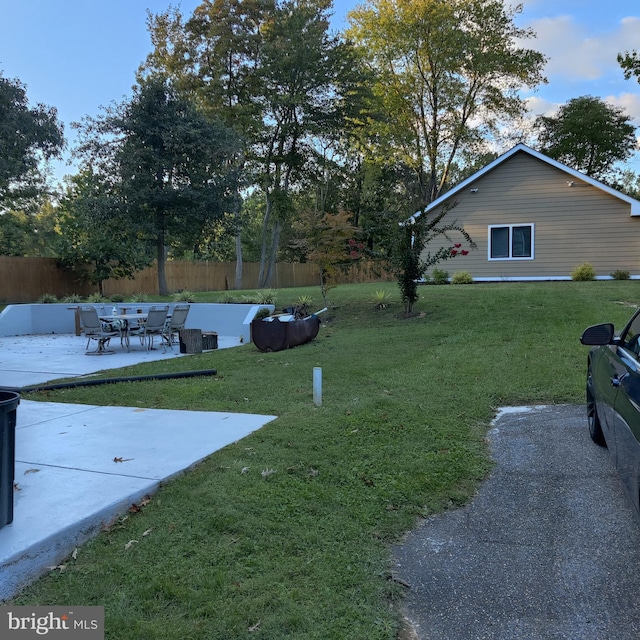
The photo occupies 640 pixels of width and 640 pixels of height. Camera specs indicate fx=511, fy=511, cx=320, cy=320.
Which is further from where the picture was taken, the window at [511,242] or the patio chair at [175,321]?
the window at [511,242]

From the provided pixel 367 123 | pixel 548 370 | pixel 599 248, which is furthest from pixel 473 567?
→ pixel 367 123

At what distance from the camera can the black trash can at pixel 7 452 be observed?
8.74ft

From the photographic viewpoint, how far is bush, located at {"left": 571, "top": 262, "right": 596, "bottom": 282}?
638 inches

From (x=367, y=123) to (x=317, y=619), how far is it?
28.8 m

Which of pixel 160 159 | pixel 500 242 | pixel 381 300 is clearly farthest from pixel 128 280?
pixel 500 242

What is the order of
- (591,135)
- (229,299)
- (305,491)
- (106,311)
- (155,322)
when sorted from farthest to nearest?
(591,135) → (229,299) → (106,311) → (155,322) → (305,491)

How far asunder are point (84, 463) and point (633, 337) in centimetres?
412

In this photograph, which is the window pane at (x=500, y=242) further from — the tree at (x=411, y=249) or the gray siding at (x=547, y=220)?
the tree at (x=411, y=249)

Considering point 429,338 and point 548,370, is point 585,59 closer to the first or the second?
point 429,338

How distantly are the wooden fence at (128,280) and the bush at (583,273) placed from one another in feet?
20.4

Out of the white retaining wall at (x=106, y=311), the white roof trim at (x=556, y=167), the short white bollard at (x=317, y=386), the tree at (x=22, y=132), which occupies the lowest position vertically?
the short white bollard at (x=317, y=386)

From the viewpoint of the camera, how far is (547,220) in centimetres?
1738

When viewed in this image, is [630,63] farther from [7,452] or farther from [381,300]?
[7,452]

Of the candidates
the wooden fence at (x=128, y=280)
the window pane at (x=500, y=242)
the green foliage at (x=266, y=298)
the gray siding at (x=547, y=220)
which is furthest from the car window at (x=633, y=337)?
the window pane at (x=500, y=242)
